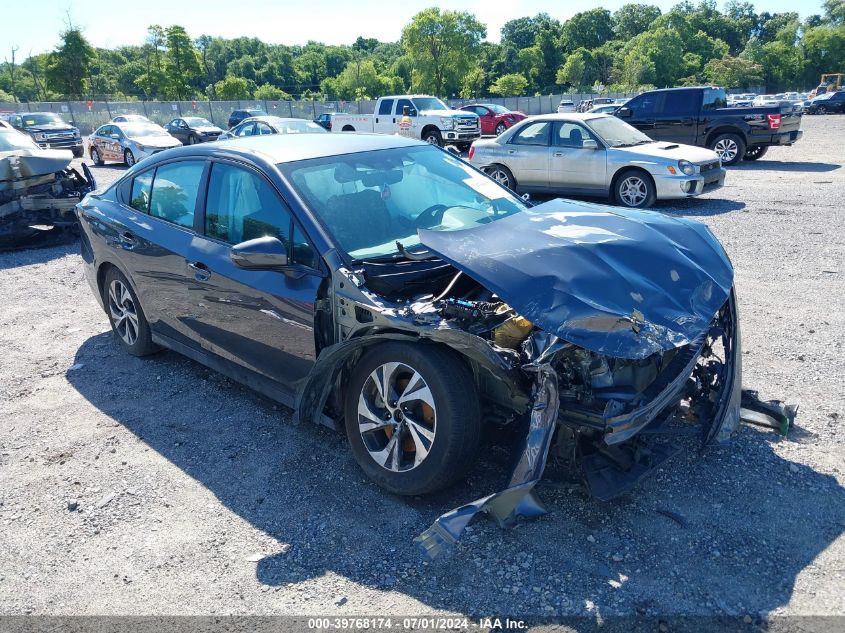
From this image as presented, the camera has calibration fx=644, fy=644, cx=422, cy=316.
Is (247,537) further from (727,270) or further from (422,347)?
(727,270)

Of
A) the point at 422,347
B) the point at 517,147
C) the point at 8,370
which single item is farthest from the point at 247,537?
the point at 517,147

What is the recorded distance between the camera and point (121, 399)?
192 inches

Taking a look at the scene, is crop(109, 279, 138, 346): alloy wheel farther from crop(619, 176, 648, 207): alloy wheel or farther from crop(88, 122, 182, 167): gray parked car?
crop(88, 122, 182, 167): gray parked car

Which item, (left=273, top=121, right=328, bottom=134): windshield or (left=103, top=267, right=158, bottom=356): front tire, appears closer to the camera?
(left=103, top=267, right=158, bottom=356): front tire

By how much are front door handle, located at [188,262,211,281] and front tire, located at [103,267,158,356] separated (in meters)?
1.08

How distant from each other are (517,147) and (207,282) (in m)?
9.07

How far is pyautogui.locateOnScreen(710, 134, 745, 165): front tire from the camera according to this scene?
1588cm

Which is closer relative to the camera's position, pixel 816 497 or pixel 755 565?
pixel 755 565

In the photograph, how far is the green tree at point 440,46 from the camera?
2446 inches

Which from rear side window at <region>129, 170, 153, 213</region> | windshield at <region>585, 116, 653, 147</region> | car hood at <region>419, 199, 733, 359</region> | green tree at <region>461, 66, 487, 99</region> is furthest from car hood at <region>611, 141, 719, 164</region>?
green tree at <region>461, 66, 487, 99</region>

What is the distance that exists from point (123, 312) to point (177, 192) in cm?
136

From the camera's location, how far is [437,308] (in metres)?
3.25

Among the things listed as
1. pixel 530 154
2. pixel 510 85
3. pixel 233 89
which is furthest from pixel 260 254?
pixel 510 85

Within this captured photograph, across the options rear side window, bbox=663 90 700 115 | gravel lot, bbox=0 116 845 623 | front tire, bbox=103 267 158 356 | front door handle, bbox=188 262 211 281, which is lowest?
gravel lot, bbox=0 116 845 623
